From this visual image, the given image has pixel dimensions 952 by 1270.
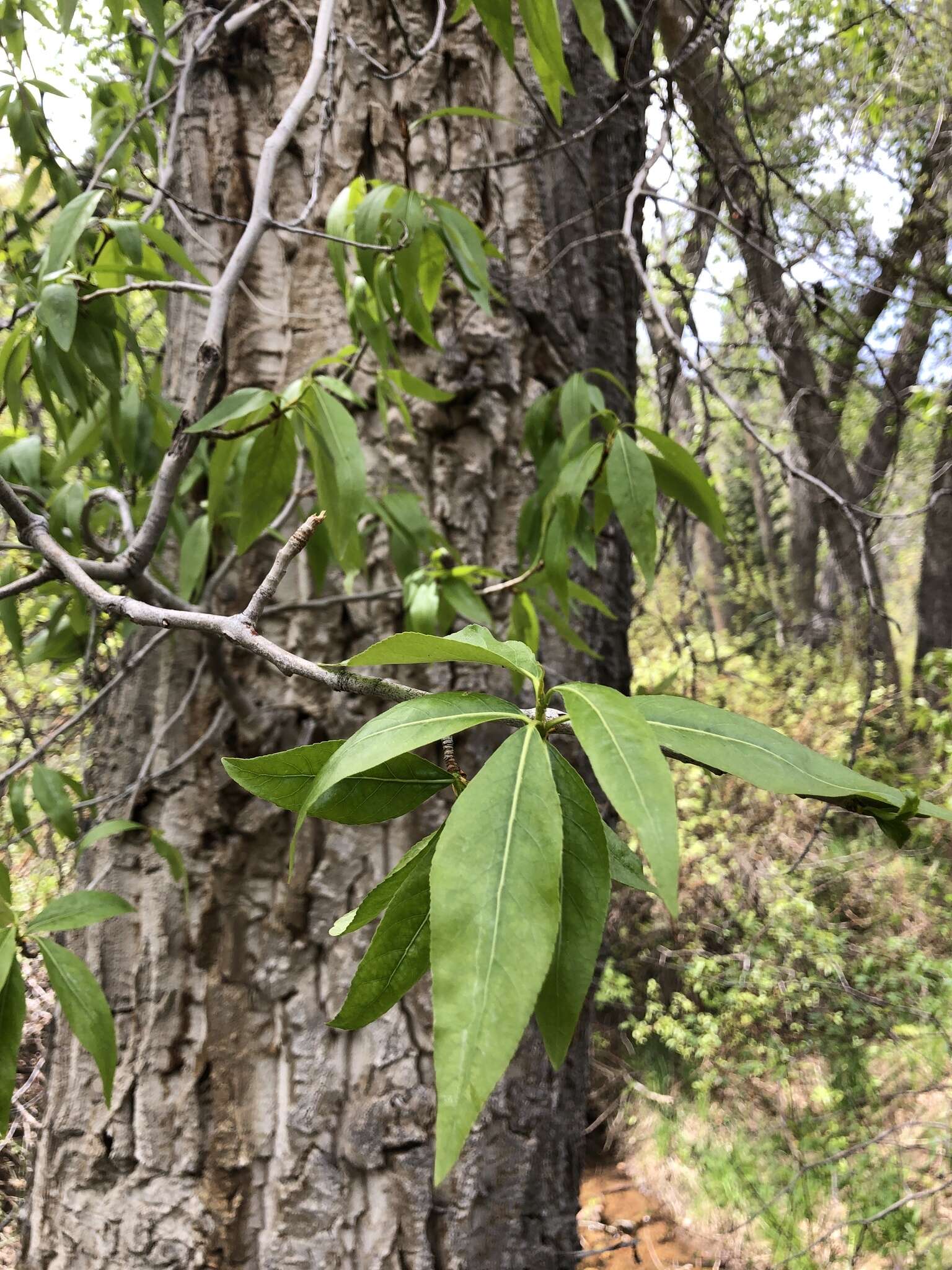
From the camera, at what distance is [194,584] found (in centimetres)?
99

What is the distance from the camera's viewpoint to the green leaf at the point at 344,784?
0.35 m

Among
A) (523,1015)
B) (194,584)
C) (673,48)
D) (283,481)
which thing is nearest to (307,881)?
(194,584)

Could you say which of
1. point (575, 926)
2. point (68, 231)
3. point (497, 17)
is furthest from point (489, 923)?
point (68, 231)

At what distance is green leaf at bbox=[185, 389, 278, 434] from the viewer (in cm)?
68

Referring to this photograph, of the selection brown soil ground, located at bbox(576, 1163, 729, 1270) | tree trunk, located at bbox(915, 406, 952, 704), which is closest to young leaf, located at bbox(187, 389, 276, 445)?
brown soil ground, located at bbox(576, 1163, 729, 1270)

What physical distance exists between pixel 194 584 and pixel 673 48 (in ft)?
4.81

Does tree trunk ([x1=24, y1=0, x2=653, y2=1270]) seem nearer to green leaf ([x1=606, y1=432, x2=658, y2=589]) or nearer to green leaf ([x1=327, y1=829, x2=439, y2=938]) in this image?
green leaf ([x1=606, y1=432, x2=658, y2=589])

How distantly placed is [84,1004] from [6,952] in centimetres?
10

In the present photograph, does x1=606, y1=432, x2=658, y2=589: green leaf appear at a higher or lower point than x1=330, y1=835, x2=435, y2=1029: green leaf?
higher

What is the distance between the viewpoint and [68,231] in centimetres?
71

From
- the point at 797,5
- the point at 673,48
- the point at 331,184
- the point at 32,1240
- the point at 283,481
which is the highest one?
the point at 797,5

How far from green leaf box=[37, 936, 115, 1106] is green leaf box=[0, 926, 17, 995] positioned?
0.04m

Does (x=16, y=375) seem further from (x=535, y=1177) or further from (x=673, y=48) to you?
(x=673, y=48)

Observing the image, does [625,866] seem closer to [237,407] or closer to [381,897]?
[381,897]
